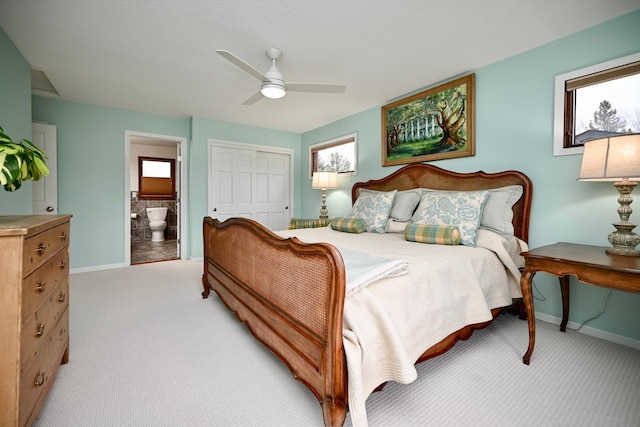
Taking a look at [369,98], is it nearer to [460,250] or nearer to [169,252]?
[460,250]

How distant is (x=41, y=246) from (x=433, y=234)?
245cm

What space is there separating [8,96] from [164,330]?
2340 millimetres

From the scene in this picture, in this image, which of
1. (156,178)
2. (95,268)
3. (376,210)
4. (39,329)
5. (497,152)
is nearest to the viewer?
(39,329)

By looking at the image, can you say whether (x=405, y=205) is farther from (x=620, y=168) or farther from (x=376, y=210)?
(x=620, y=168)

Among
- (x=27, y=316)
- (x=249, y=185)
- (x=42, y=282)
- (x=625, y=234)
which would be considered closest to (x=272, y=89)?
(x=42, y=282)

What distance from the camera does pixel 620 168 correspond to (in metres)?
1.59

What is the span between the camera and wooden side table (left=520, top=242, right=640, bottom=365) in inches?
54.5

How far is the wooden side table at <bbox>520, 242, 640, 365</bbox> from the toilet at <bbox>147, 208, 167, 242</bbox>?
23.2 ft

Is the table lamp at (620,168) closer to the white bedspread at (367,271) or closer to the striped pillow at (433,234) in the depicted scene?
the striped pillow at (433,234)

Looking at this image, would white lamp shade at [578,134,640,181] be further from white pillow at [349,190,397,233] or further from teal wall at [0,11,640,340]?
white pillow at [349,190,397,233]

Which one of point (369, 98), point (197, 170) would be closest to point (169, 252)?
point (197, 170)

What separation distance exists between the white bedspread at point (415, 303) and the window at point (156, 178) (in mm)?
6215

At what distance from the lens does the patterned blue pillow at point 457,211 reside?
7.47 feet

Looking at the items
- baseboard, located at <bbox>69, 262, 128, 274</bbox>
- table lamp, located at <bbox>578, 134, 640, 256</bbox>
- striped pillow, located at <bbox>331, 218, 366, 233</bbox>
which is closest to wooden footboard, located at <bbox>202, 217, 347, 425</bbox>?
striped pillow, located at <bbox>331, 218, 366, 233</bbox>
